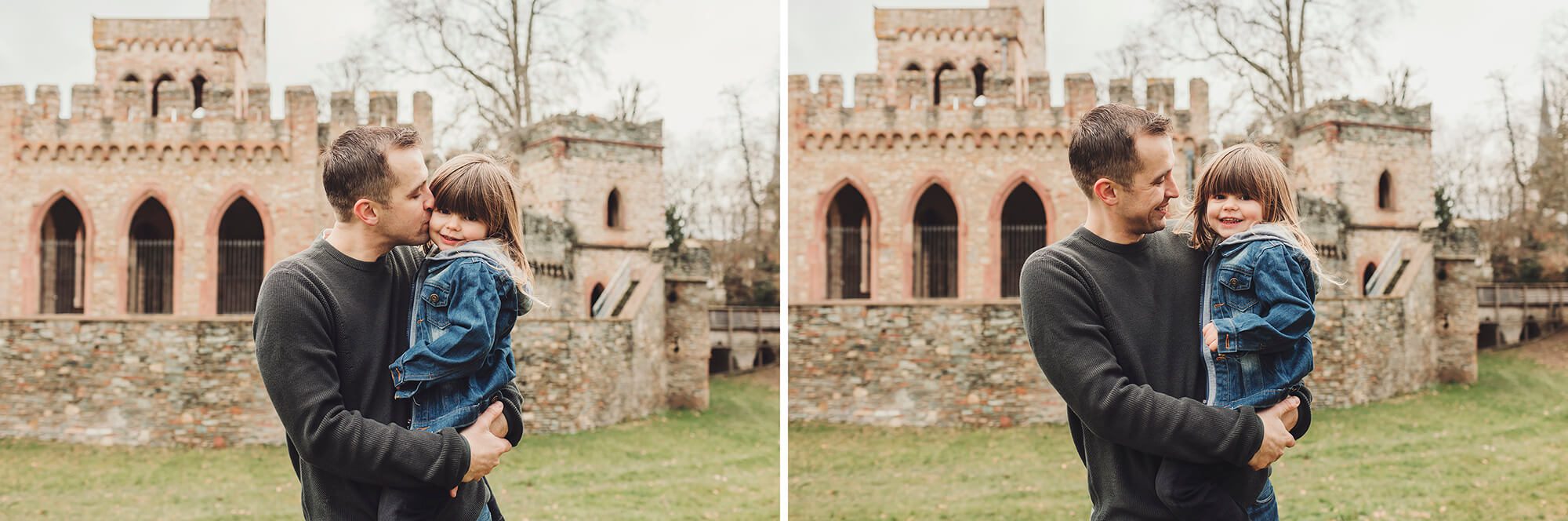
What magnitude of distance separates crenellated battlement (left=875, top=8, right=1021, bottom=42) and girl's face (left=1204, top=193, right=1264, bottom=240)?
17.2 metres

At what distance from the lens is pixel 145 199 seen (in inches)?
666

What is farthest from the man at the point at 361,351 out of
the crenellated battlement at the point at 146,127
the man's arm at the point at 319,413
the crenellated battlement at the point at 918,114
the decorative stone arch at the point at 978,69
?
the decorative stone arch at the point at 978,69

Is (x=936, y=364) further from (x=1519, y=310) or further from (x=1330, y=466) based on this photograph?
(x=1519, y=310)

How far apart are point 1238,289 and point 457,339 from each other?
1.51 metres

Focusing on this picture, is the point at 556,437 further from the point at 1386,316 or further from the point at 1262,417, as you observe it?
the point at 1262,417

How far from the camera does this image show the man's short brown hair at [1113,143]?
2.11 m

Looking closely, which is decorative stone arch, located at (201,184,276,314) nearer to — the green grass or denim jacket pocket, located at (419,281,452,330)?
the green grass

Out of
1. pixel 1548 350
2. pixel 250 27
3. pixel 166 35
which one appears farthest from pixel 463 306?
pixel 250 27

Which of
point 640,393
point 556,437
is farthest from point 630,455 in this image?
point 640,393

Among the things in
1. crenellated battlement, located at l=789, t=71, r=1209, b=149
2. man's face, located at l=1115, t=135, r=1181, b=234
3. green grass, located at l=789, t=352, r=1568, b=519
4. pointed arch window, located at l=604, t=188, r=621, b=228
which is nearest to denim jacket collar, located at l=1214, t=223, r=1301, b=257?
man's face, located at l=1115, t=135, r=1181, b=234

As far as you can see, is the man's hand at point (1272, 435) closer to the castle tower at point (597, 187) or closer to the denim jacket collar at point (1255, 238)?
the denim jacket collar at point (1255, 238)

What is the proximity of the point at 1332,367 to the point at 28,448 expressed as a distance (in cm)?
1443

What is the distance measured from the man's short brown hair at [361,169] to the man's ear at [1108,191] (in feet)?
4.68

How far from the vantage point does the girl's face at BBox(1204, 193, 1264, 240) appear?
2180 mm
